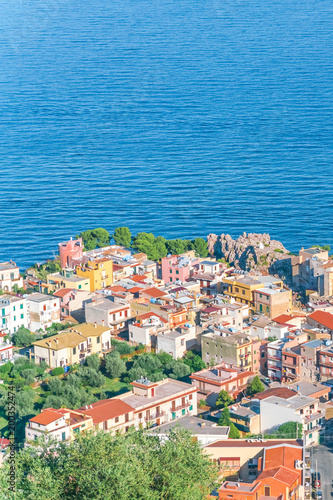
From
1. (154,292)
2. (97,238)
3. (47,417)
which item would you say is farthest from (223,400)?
(97,238)

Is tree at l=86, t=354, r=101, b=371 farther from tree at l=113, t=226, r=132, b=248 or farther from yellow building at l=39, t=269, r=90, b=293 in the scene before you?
tree at l=113, t=226, r=132, b=248

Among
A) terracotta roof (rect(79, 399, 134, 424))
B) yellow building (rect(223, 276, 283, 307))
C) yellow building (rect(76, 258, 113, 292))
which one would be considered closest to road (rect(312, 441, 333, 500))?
terracotta roof (rect(79, 399, 134, 424))

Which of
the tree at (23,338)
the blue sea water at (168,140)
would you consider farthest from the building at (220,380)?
the blue sea water at (168,140)

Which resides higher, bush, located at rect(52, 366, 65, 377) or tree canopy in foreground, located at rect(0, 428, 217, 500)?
tree canopy in foreground, located at rect(0, 428, 217, 500)

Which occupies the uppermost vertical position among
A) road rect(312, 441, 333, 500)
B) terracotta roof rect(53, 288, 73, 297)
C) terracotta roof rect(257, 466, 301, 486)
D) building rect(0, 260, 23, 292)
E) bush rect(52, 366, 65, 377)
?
building rect(0, 260, 23, 292)

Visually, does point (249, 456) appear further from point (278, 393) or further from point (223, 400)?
point (223, 400)

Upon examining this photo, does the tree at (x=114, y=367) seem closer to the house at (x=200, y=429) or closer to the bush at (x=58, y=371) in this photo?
the bush at (x=58, y=371)

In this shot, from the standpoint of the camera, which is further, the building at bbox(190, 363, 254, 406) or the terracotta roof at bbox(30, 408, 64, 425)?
the building at bbox(190, 363, 254, 406)
